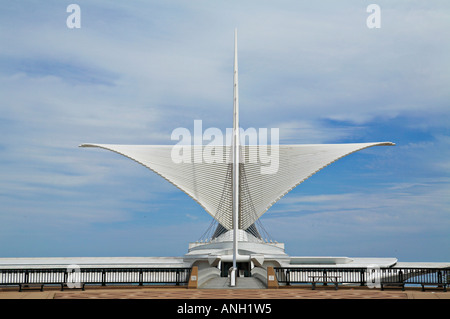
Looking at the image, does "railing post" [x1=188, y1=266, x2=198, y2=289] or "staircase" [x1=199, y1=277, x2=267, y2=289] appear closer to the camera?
"railing post" [x1=188, y1=266, x2=198, y2=289]

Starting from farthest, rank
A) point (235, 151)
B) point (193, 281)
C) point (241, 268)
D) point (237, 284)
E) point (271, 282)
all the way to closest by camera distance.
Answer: point (241, 268) < point (235, 151) < point (237, 284) < point (193, 281) < point (271, 282)

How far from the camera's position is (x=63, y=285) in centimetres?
2147

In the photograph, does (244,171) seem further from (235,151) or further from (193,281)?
(193,281)

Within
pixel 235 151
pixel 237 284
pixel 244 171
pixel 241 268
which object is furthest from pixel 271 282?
pixel 244 171

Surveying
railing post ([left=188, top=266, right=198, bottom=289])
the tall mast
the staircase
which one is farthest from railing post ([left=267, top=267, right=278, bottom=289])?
the tall mast

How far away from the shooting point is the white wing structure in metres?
46.5

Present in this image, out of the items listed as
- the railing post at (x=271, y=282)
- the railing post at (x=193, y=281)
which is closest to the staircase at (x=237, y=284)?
the railing post at (x=271, y=282)

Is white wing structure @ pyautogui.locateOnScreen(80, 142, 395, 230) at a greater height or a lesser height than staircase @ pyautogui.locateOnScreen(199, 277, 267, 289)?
greater

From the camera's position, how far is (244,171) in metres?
49.0

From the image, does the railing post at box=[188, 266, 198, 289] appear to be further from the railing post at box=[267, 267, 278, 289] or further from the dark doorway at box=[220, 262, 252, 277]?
the dark doorway at box=[220, 262, 252, 277]
